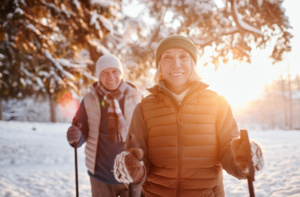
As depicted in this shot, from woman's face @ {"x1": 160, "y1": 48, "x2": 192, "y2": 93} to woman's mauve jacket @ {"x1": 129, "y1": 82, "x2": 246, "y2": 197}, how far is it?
0.10 meters

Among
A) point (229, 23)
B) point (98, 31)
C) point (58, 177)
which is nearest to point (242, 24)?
point (229, 23)

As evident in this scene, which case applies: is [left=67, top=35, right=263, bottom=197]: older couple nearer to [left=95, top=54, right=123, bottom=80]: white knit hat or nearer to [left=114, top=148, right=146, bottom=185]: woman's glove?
[left=114, top=148, right=146, bottom=185]: woman's glove

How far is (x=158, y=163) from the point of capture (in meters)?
1.47

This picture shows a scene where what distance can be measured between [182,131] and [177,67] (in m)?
0.52

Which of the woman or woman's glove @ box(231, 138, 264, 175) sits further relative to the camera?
the woman

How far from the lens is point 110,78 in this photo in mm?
2568

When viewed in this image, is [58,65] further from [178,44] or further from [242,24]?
[242,24]

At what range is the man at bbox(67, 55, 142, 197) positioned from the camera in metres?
2.30

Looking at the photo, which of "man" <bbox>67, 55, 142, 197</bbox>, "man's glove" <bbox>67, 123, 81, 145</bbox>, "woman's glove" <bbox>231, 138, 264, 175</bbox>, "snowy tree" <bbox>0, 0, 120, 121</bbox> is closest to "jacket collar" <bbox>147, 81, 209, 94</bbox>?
"woman's glove" <bbox>231, 138, 264, 175</bbox>

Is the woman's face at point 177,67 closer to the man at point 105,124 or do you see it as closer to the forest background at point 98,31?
the man at point 105,124

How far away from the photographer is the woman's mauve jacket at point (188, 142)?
141cm

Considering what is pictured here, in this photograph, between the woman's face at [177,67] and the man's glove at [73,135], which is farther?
the man's glove at [73,135]

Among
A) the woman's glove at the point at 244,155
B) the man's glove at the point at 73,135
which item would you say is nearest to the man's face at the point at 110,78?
the man's glove at the point at 73,135

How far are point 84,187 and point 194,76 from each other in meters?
4.99
